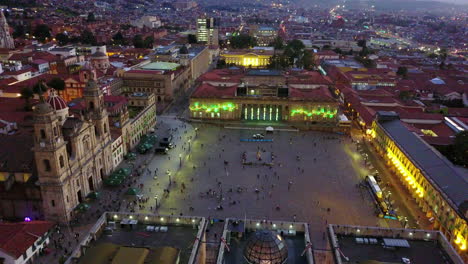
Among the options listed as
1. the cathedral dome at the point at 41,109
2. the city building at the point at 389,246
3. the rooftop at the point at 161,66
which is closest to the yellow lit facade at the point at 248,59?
the rooftop at the point at 161,66

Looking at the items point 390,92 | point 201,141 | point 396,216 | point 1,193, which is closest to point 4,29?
point 201,141

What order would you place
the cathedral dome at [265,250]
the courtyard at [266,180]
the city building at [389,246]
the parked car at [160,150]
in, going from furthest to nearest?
1. the parked car at [160,150]
2. the courtyard at [266,180]
3. the city building at [389,246]
4. the cathedral dome at [265,250]

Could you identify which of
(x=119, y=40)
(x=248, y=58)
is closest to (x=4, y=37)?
(x=119, y=40)

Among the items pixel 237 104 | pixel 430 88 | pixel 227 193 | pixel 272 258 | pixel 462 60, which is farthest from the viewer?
pixel 462 60

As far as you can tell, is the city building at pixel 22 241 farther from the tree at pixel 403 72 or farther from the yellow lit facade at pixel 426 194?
the tree at pixel 403 72

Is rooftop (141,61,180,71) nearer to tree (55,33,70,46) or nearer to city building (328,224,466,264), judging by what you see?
tree (55,33,70,46)

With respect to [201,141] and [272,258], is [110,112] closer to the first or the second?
[201,141]

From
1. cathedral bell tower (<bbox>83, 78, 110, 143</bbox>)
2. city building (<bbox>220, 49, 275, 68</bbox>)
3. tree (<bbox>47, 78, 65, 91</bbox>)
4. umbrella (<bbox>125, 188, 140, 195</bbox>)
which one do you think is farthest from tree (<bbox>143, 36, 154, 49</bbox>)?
umbrella (<bbox>125, 188, 140, 195</bbox>)
